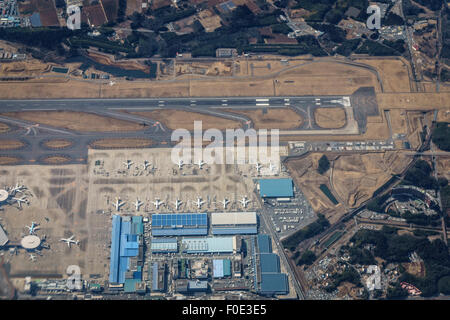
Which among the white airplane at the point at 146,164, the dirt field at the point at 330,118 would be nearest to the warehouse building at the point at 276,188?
the dirt field at the point at 330,118

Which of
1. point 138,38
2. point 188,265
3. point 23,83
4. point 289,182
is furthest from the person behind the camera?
point 138,38

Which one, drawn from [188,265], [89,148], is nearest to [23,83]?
[89,148]

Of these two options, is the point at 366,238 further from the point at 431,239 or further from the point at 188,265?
the point at 188,265

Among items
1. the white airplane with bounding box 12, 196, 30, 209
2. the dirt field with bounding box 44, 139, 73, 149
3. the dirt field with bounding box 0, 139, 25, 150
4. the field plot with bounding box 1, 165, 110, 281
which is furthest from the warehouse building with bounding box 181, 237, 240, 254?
the dirt field with bounding box 0, 139, 25, 150

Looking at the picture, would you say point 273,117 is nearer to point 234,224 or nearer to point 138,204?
point 234,224

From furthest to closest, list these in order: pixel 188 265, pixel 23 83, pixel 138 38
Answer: pixel 138 38
pixel 23 83
pixel 188 265

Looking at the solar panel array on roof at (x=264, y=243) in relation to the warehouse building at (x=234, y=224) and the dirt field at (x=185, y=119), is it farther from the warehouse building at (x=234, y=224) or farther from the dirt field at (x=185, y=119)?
the dirt field at (x=185, y=119)

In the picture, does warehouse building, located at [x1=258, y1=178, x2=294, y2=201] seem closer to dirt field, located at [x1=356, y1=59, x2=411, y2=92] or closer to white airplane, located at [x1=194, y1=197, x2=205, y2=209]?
white airplane, located at [x1=194, y1=197, x2=205, y2=209]
